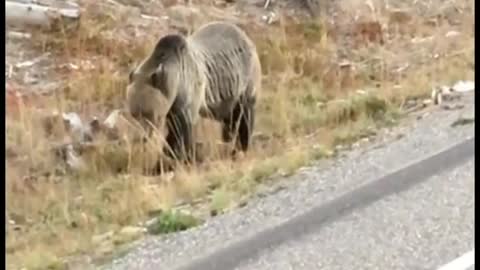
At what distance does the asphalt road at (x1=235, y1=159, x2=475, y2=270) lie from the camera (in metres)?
4.91

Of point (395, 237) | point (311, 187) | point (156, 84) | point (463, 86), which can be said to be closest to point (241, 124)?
point (156, 84)

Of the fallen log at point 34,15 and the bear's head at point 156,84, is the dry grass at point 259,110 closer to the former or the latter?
the fallen log at point 34,15

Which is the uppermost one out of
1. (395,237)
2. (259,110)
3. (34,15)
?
(34,15)

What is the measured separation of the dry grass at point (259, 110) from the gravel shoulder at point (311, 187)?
0.51ft

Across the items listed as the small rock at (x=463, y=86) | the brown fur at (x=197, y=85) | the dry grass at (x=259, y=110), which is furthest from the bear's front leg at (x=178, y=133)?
the small rock at (x=463, y=86)

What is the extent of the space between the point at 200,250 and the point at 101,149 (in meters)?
1.93

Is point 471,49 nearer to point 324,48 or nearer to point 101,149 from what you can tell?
point 324,48

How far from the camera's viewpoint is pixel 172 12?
28.2 feet

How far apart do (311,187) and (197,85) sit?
1.38m

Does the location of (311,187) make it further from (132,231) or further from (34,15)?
(34,15)

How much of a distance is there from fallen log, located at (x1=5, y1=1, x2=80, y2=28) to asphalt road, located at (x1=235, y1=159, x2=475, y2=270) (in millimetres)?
3005

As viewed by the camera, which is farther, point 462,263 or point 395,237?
point 395,237

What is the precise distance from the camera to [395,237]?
203 inches

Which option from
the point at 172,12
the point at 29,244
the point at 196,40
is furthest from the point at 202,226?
the point at 172,12
